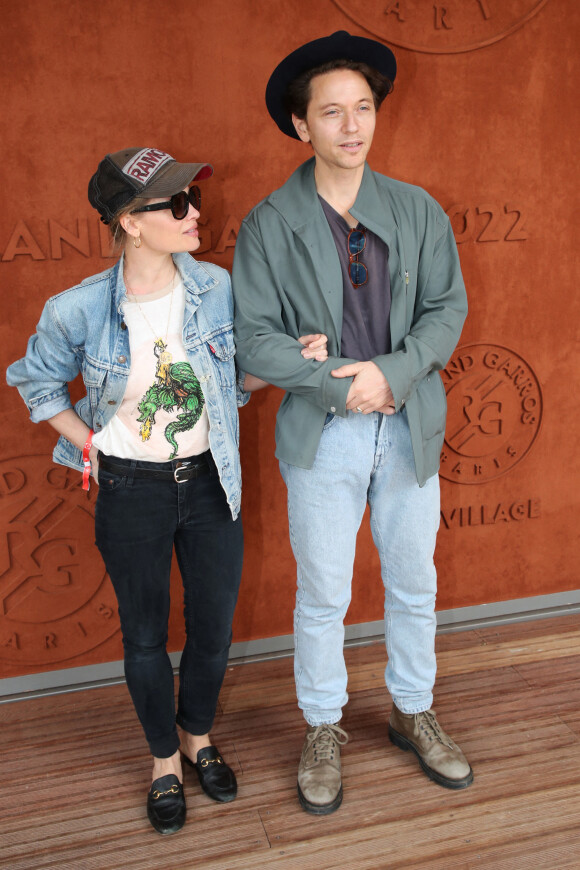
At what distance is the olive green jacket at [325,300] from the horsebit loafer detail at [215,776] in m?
1.01

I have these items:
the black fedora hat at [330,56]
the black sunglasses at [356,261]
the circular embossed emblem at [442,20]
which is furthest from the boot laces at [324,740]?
the circular embossed emblem at [442,20]

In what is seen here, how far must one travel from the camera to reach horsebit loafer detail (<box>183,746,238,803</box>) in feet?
7.95

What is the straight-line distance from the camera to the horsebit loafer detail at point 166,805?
91.1 inches

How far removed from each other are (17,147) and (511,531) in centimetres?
246

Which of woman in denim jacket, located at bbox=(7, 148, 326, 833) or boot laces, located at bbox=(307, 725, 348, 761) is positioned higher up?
woman in denim jacket, located at bbox=(7, 148, 326, 833)

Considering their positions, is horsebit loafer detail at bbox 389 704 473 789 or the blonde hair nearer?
the blonde hair

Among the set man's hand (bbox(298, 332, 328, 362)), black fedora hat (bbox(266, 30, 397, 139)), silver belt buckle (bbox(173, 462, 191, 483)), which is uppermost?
black fedora hat (bbox(266, 30, 397, 139))

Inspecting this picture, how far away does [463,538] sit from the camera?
3.34 meters

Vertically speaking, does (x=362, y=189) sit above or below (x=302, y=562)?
above

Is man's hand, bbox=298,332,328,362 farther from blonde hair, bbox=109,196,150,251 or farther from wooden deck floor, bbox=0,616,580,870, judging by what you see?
wooden deck floor, bbox=0,616,580,870

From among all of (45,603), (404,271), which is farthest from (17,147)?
Result: (45,603)

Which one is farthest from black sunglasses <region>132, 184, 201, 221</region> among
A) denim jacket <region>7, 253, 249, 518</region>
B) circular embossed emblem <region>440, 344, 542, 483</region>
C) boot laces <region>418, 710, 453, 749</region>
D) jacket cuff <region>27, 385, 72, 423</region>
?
boot laces <region>418, 710, 453, 749</region>

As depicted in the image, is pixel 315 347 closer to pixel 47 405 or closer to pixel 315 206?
pixel 315 206

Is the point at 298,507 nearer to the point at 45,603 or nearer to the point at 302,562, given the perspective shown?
the point at 302,562
